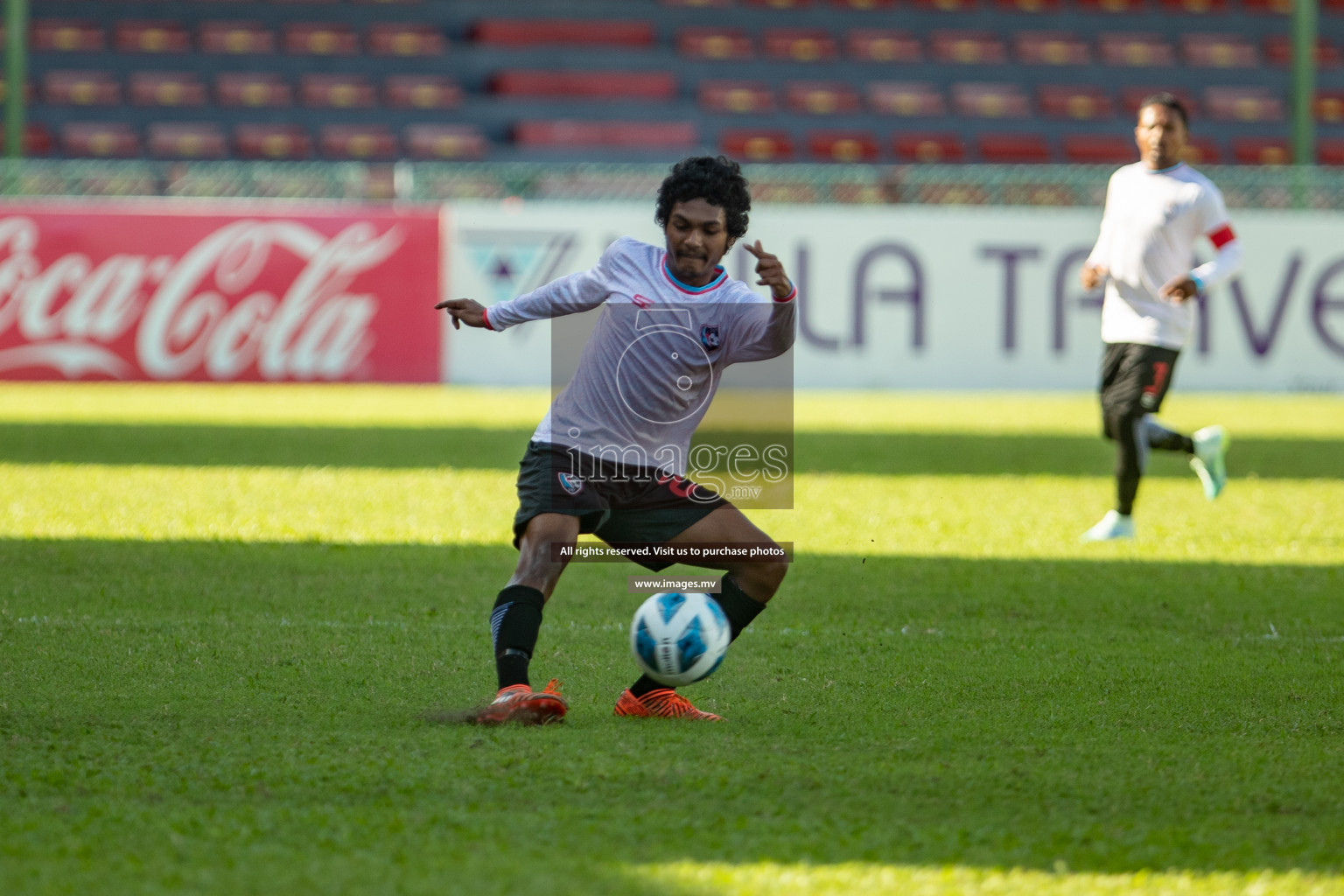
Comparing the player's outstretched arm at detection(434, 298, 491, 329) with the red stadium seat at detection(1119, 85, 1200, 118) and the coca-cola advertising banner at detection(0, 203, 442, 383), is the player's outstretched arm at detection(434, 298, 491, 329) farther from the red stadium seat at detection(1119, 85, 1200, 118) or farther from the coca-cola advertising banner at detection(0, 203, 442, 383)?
the red stadium seat at detection(1119, 85, 1200, 118)

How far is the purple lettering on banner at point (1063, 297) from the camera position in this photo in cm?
1556

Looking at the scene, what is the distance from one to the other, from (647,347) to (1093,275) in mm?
3694

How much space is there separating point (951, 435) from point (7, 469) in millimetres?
6813

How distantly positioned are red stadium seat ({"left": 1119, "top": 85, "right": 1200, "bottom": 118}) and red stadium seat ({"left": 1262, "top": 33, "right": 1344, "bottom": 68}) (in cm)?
172

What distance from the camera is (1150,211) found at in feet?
23.5

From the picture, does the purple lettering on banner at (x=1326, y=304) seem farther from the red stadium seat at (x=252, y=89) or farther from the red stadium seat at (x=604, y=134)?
the red stadium seat at (x=252, y=89)

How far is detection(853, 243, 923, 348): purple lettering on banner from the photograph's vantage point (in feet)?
51.4

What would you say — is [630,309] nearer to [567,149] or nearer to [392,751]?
[392,751]

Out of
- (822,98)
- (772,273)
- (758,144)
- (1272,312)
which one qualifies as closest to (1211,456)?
(772,273)

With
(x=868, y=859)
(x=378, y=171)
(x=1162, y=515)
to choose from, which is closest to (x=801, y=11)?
(x=378, y=171)

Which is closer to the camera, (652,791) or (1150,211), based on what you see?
(652,791)

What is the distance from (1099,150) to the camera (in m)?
22.4

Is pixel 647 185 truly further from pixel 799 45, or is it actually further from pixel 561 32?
pixel 799 45

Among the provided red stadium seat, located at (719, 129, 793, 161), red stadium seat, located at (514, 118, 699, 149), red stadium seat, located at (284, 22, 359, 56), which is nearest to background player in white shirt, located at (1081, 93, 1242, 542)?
red stadium seat, located at (514, 118, 699, 149)
